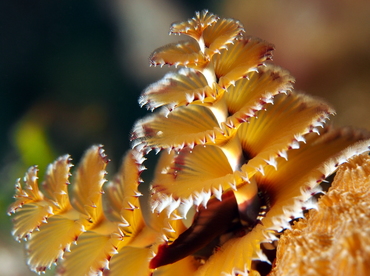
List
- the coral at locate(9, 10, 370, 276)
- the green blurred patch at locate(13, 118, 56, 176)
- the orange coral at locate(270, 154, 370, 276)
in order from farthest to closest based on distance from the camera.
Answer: the green blurred patch at locate(13, 118, 56, 176), the coral at locate(9, 10, 370, 276), the orange coral at locate(270, 154, 370, 276)

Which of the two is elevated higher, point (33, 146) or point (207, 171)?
point (207, 171)

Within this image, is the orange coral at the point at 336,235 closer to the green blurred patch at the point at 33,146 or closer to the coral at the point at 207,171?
the coral at the point at 207,171

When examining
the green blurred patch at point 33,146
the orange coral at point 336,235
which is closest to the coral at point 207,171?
the orange coral at point 336,235

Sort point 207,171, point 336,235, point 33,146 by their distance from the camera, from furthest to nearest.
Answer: point 33,146 → point 207,171 → point 336,235

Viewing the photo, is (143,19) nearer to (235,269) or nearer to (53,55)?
(53,55)

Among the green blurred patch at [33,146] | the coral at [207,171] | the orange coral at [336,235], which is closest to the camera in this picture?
the orange coral at [336,235]

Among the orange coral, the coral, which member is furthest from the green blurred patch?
the orange coral

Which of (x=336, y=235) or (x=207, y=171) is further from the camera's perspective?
(x=207, y=171)

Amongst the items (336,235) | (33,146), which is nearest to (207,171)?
(336,235)

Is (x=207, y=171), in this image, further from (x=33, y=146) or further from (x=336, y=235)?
(x=33, y=146)

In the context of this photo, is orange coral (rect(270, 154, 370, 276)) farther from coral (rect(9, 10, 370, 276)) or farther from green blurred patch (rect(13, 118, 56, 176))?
green blurred patch (rect(13, 118, 56, 176))
